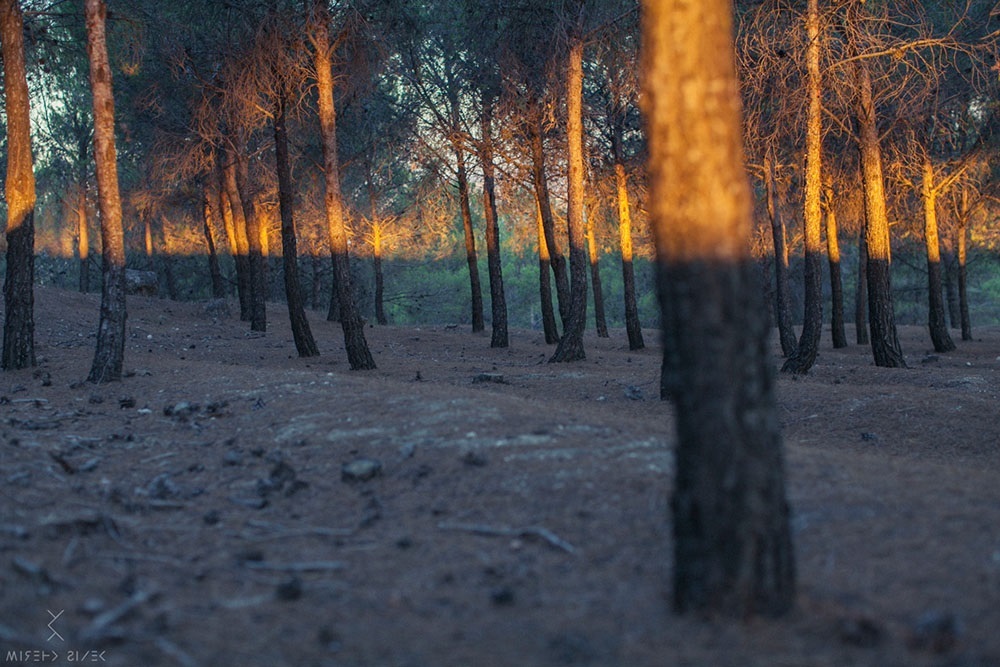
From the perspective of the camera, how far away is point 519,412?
800 centimetres

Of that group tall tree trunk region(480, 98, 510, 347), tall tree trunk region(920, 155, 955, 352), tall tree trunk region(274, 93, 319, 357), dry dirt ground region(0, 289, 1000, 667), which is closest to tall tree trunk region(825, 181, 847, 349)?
tall tree trunk region(920, 155, 955, 352)

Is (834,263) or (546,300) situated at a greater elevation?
(834,263)

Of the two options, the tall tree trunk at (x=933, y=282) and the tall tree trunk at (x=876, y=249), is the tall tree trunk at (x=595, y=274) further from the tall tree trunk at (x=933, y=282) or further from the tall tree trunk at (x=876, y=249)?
the tall tree trunk at (x=876, y=249)

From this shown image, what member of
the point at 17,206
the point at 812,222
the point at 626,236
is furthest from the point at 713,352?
the point at 626,236

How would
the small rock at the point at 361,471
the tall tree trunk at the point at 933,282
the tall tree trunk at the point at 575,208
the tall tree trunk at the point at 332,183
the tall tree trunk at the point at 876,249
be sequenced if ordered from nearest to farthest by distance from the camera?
the small rock at the point at 361,471
the tall tree trunk at the point at 332,183
the tall tree trunk at the point at 876,249
the tall tree trunk at the point at 575,208
the tall tree trunk at the point at 933,282

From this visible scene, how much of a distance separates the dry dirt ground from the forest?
26 millimetres

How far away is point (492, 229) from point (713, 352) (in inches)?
780

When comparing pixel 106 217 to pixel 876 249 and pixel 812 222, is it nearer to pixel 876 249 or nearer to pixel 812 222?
pixel 812 222

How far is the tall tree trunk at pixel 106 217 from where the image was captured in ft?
38.9

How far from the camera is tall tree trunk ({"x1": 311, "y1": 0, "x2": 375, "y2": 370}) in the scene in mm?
14578

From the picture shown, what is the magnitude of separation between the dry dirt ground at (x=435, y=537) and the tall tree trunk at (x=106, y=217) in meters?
1.76

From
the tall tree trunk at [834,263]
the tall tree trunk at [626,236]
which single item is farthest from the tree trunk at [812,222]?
the tall tree trunk at [834,263]

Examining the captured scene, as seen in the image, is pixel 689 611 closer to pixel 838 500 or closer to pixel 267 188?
pixel 838 500

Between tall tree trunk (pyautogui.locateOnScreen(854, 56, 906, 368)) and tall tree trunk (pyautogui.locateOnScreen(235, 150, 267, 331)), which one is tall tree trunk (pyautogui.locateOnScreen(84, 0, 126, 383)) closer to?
tall tree trunk (pyautogui.locateOnScreen(235, 150, 267, 331))
